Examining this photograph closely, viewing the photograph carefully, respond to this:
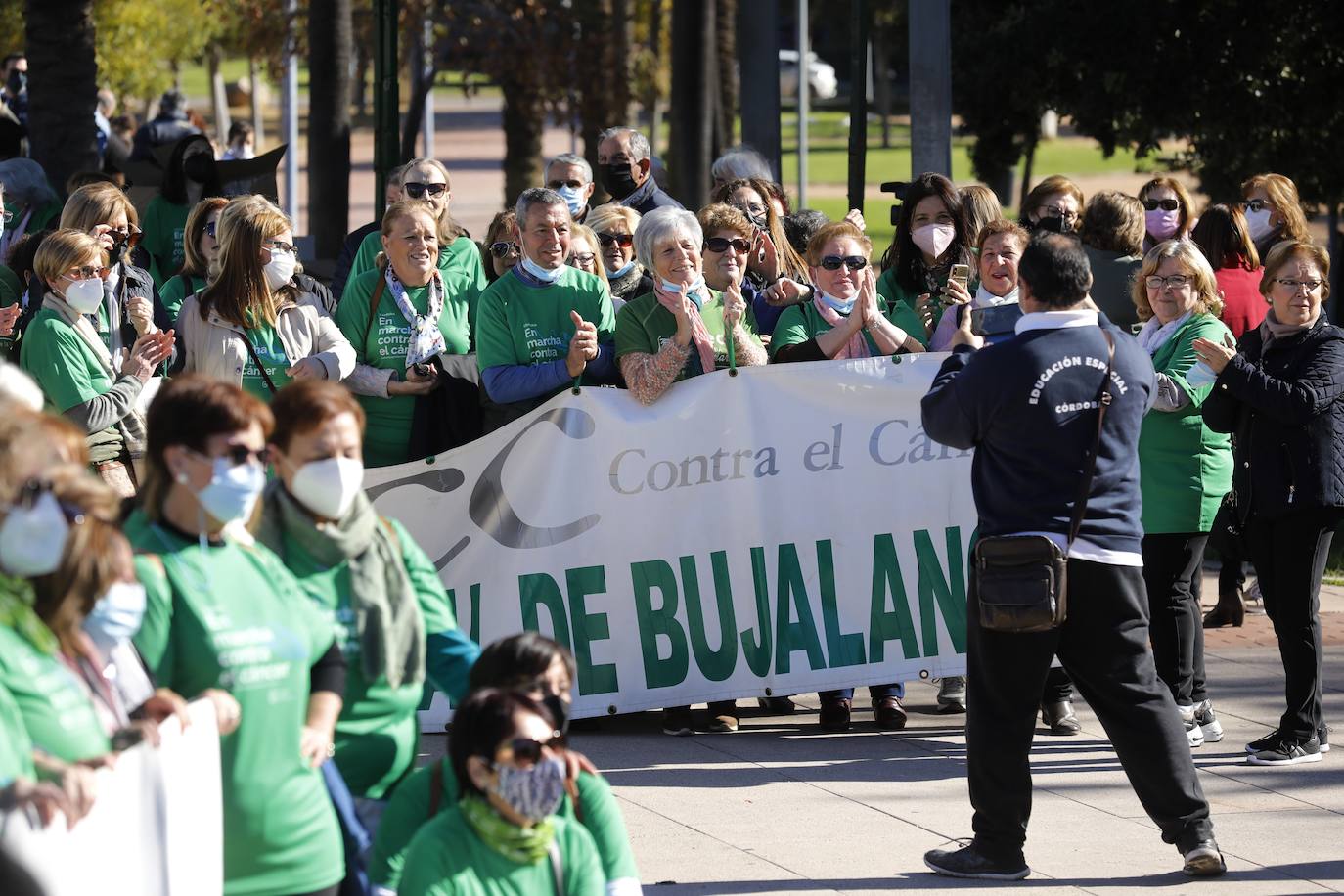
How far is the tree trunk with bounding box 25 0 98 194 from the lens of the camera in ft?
46.2

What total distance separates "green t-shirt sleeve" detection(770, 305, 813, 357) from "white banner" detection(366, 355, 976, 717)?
11.2 inches

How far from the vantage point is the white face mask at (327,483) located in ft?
13.7

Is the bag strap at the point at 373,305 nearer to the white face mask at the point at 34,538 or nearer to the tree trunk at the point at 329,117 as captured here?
the white face mask at the point at 34,538

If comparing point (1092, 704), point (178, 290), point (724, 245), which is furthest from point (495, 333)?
point (1092, 704)

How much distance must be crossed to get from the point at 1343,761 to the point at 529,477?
316 cm

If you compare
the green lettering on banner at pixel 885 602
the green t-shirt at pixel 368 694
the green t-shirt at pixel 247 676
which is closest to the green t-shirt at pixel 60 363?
the green lettering on banner at pixel 885 602

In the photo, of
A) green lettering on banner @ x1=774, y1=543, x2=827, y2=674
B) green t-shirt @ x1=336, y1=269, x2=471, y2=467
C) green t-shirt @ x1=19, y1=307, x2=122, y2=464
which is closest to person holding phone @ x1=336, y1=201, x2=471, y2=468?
green t-shirt @ x1=336, y1=269, x2=471, y2=467

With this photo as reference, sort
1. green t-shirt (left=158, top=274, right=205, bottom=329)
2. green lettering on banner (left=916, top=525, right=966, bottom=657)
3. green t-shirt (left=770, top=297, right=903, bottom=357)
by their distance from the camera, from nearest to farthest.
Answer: green lettering on banner (left=916, top=525, right=966, bottom=657)
green t-shirt (left=770, top=297, right=903, bottom=357)
green t-shirt (left=158, top=274, right=205, bottom=329)

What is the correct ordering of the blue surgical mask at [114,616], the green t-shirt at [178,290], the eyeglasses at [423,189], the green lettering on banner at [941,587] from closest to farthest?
the blue surgical mask at [114,616] < the green lettering on banner at [941,587] < the green t-shirt at [178,290] < the eyeglasses at [423,189]

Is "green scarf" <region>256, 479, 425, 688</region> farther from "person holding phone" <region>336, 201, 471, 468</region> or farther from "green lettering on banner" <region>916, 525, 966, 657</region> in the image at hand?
"green lettering on banner" <region>916, 525, 966, 657</region>

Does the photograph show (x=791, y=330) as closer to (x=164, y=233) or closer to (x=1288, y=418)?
(x=1288, y=418)

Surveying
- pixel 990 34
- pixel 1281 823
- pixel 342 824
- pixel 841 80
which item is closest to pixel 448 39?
pixel 990 34

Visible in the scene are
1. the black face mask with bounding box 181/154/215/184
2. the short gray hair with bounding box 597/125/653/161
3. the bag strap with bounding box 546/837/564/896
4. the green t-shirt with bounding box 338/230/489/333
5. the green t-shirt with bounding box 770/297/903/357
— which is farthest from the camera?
the black face mask with bounding box 181/154/215/184

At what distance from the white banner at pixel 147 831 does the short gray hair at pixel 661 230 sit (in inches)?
155
